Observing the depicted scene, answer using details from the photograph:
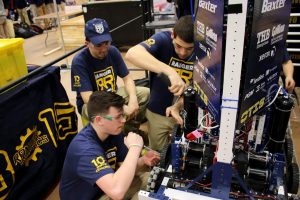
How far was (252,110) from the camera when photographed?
1229 mm

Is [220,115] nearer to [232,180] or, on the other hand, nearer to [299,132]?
[232,180]

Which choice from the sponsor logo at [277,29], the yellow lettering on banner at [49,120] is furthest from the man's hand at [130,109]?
the sponsor logo at [277,29]

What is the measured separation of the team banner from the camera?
2.15 meters

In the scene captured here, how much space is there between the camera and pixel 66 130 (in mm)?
2764

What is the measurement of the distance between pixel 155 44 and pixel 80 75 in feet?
2.83

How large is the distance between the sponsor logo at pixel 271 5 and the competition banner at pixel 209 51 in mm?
146

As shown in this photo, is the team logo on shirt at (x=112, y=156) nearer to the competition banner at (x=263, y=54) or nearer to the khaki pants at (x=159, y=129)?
the khaki pants at (x=159, y=129)

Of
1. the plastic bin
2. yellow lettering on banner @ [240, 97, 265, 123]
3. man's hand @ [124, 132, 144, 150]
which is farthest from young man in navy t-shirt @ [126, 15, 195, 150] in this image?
the plastic bin

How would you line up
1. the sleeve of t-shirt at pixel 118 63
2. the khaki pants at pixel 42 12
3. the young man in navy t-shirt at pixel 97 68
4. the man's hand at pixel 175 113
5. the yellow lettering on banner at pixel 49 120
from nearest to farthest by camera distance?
the man's hand at pixel 175 113 → the yellow lettering on banner at pixel 49 120 → the young man in navy t-shirt at pixel 97 68 → the sleeve of t-shirt at pixel 118 63 → the khaki pants at pixel 42 12

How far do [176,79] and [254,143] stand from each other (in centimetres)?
54

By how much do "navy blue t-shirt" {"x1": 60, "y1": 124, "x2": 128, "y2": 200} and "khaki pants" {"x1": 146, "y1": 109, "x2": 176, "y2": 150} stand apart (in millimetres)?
729

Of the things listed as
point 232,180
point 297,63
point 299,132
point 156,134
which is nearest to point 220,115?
point 232,180

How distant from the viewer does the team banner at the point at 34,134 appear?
2146mm

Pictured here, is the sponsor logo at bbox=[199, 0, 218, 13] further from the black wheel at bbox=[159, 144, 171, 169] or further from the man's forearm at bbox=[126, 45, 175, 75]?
the black wheel at bbox=[159, 144, 171, 169]
